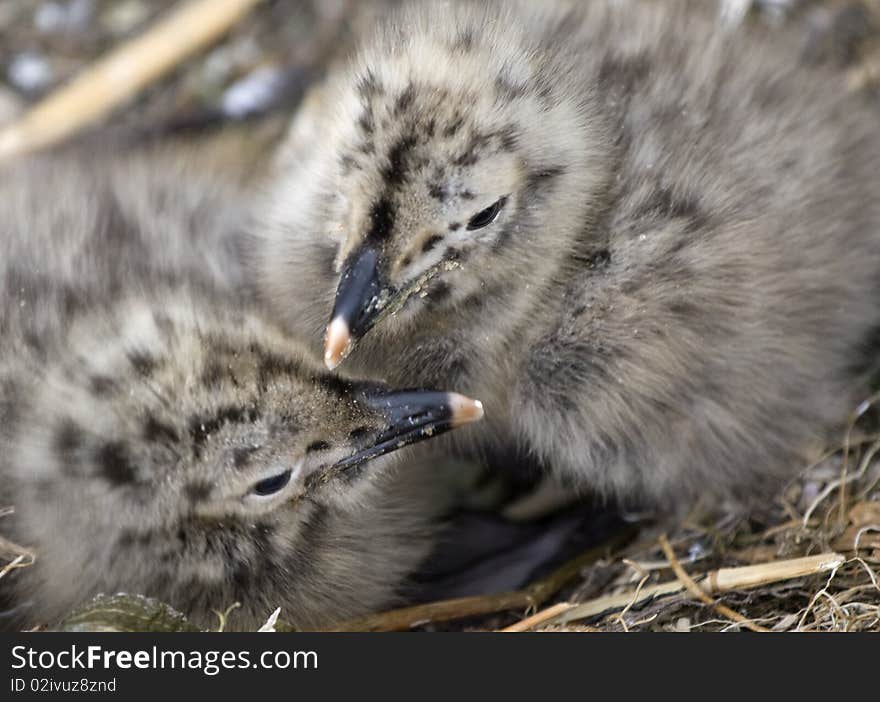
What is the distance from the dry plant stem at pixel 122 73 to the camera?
375 cm

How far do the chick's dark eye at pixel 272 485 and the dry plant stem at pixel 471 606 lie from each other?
509mm

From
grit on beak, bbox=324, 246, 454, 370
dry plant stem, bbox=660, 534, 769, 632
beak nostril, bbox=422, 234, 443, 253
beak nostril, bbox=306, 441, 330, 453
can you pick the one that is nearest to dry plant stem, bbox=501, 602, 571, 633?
dry plant stem, bbox=660, 534, 769, 632

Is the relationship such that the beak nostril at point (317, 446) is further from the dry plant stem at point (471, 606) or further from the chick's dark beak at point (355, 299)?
the dry plant stem at point (471, 606)

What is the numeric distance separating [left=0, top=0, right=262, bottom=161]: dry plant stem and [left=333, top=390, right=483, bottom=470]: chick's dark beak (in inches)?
68.9

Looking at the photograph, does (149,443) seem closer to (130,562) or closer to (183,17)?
(130,562)

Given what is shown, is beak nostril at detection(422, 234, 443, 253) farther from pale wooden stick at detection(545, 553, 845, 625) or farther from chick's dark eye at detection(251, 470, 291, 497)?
pale wooden stick at detection(545, 553, 845, 625)

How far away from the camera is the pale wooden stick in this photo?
266cm

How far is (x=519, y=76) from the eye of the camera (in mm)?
2537

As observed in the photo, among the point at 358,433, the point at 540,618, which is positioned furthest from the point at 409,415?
the point at 540,618

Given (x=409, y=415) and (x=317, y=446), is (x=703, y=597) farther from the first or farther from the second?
(x=317, y=446)

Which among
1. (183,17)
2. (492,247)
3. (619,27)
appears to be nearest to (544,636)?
(492,247)

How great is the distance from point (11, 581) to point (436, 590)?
105 centimetres

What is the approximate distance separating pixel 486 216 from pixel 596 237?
32 centimetres

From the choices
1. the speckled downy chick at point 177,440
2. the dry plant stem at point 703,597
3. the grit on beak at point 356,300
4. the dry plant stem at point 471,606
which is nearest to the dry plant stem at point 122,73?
the speckled downy chick at point 177,440
